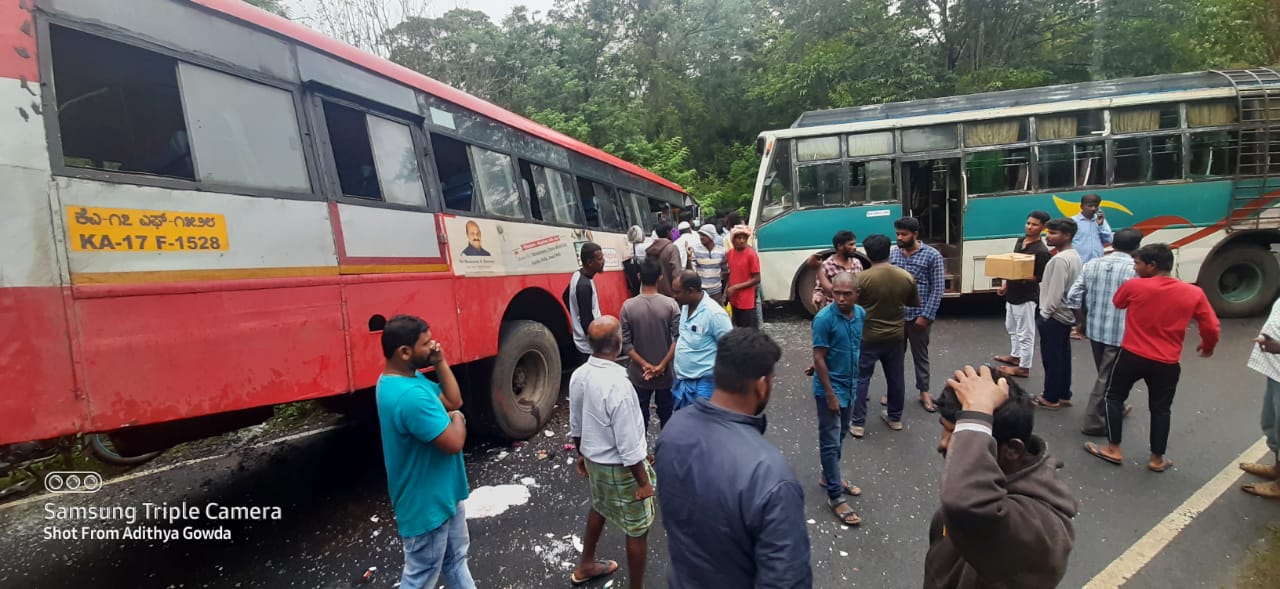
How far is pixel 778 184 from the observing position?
8.45 metres

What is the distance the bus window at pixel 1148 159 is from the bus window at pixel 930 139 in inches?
84.6

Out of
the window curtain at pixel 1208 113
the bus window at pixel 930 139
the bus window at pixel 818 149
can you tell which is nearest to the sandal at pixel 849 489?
the bus window at pixel 818 149

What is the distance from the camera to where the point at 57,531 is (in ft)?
11.9

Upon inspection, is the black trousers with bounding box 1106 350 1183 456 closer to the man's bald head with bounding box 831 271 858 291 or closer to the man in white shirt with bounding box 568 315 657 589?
the man's bald head with bounding box 831 271 858 291

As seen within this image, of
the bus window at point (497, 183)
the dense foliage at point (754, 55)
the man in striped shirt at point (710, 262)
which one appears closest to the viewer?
the bus window at point (497, 183)

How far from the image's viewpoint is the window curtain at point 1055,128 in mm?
7504

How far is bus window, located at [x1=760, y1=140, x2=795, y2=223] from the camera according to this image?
8336mm

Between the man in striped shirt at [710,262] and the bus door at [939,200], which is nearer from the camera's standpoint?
the man in striped shirt at [710,262]

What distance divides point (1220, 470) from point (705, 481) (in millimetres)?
4370

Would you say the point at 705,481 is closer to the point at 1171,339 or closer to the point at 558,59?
the point at 1171,339

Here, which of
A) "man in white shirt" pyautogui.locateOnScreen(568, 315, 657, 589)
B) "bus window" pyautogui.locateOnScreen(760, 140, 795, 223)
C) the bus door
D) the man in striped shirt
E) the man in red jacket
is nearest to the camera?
"man in white shirt" pyautogui.locateOnScreen(568, 315, 657, 589)

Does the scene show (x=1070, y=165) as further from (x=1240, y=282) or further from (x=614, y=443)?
(x=614, y=443)

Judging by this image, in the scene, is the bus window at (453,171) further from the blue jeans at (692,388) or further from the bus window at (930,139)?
the bus window at (930,139)

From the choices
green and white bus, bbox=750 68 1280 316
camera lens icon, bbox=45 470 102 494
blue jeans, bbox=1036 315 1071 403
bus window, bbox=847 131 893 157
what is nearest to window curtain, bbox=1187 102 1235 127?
green and white bus, bbox=750 68 1280 316
